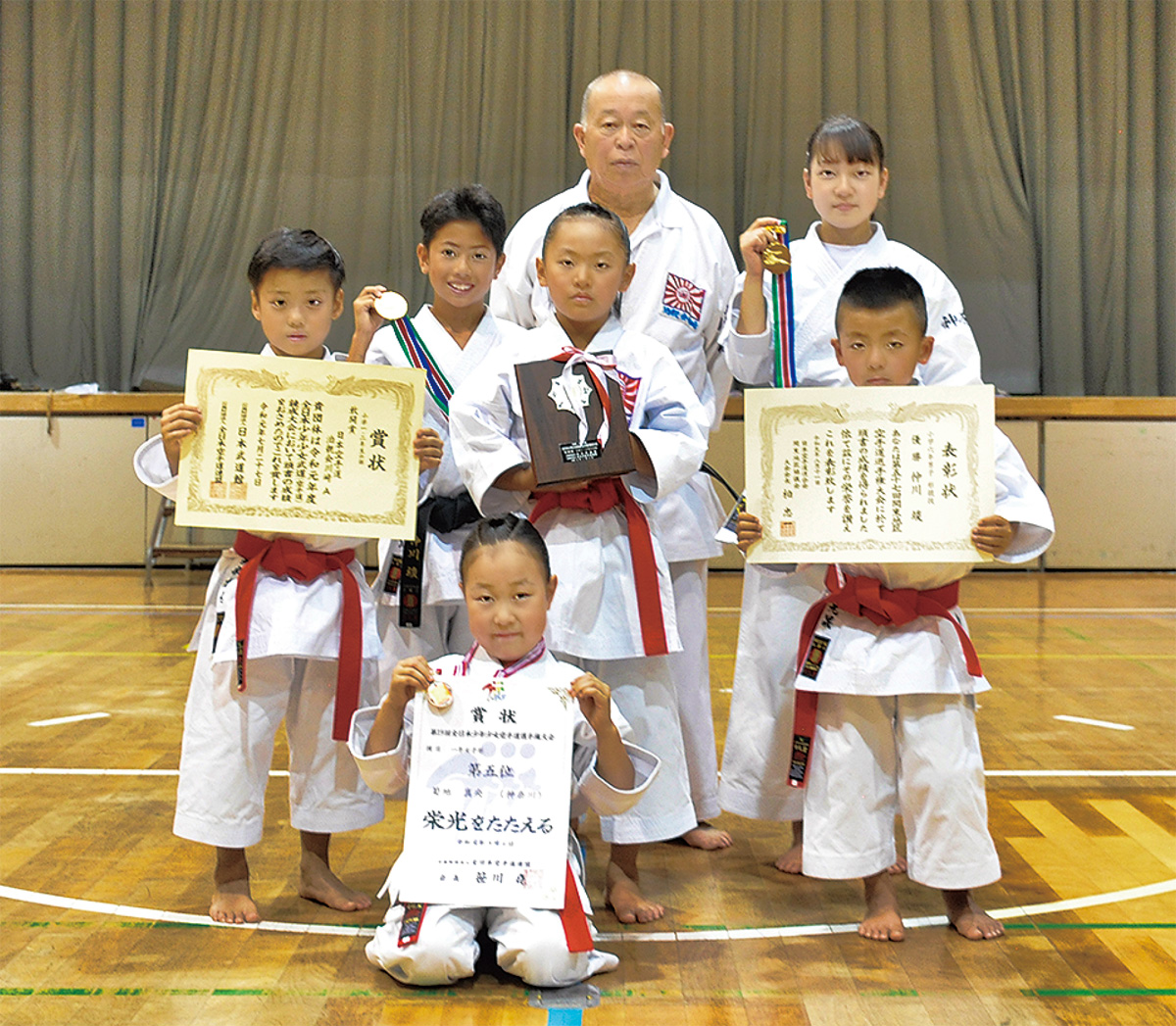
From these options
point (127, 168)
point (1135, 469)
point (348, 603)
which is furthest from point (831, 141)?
point (127, 168)

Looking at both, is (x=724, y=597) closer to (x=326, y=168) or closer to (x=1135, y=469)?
(x=1135, y=469)

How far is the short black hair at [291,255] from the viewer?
2.47 m

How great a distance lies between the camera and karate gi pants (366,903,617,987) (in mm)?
2076

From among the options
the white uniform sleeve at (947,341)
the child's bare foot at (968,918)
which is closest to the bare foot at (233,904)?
the child's bare foot at (968,918)

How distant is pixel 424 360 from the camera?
106 inches

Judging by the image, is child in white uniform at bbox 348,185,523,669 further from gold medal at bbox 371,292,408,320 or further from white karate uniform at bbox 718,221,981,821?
white karate uniform at bbox 718,221,981,821

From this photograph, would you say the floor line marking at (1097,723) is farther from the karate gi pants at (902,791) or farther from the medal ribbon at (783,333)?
the medal ribbon at (783,333)

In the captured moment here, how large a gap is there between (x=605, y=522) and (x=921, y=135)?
7.46 m

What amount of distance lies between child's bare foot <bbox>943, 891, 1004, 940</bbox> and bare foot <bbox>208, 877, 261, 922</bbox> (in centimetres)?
134

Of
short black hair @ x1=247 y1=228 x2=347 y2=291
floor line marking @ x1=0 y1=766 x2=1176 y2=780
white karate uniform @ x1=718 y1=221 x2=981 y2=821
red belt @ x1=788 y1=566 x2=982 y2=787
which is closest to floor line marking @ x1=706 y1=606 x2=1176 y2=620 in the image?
floor line marking @ x1=0 y1=766 x2=1176 y2=780

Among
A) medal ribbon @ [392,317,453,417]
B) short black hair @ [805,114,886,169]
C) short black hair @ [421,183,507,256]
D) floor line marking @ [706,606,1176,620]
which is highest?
short black hair @ [805,114,886,169]

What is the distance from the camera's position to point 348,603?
8.09 feet

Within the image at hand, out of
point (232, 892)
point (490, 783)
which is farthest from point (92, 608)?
point (490, 783)

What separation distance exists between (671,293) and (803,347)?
1.22 ft
